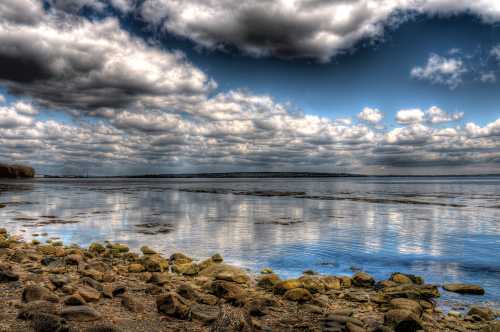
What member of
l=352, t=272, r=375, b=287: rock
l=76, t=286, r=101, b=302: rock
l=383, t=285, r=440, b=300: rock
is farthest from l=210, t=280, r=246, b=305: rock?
l=383, t=285, r=440, b=300: rock

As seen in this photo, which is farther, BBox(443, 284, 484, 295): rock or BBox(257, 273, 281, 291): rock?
BBox(257, 273, 281, 291): rock

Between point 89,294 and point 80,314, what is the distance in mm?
1601

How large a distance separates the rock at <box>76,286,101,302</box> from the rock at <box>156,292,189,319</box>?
69.1 inches

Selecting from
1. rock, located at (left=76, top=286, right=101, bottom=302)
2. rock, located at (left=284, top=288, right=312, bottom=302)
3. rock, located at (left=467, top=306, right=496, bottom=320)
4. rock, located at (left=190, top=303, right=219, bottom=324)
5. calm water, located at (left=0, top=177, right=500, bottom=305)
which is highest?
rock, located at (left=76, top=286, right=101, bottom=302)

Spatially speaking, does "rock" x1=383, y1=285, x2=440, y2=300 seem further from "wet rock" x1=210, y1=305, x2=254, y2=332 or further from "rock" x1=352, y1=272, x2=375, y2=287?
"wet rock" x1=210, y1=305, x2=254, y2=332

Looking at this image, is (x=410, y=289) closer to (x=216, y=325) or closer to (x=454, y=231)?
(x=216, y=325)

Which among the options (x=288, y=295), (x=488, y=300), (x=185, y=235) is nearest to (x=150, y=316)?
(x=288, y=295)

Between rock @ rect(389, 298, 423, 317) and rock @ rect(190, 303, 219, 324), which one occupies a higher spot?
rock @ rect(190, 303, 219, 324)

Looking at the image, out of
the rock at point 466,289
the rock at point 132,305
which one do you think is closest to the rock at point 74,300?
the rock at point 132,305

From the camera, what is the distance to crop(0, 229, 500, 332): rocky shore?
7539 mm

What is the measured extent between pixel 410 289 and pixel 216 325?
654cm

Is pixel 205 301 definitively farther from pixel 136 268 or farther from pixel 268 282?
pixel 136 268

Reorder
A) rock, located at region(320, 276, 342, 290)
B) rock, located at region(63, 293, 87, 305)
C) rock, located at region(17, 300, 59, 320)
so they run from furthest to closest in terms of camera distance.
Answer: rock, located at region(320, 276, 342, 290)
rock, located at region(63, 293, 87, 305)
rock, located at region(17, 300, 59, 320)

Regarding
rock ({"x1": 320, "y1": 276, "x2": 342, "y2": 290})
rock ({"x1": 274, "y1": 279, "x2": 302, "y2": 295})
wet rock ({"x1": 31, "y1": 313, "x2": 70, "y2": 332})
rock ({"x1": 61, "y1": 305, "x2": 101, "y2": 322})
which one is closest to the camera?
wet rock ({"x1": 31, "y1": 313, "x2": 70, "y2": 332})
